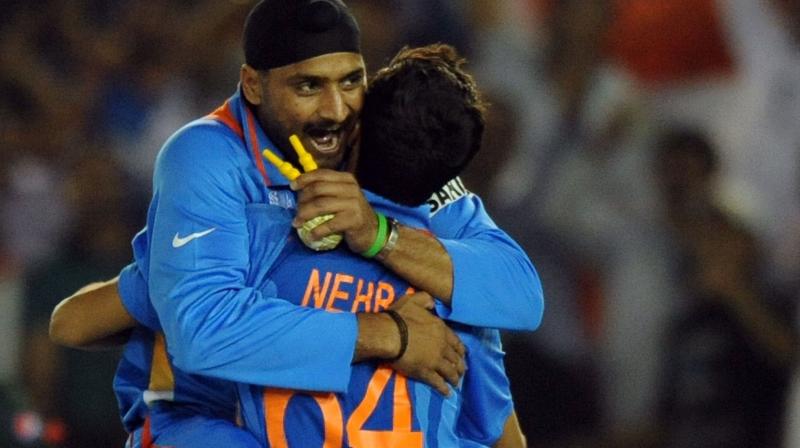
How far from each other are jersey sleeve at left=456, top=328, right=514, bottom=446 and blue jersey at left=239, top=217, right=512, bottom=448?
168 millimetres

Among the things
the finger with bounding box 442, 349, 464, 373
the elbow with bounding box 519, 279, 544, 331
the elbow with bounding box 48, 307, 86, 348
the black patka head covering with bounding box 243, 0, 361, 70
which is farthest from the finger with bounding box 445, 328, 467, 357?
the elbow with bounding box 48, 307, 86, 348

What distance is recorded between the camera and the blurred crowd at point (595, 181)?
17.8 feet

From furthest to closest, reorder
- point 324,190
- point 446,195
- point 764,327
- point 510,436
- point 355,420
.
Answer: point 764,327 → point 510,436 → point 446,195 → point 355,420 → point 324,190

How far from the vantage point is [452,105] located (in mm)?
2840

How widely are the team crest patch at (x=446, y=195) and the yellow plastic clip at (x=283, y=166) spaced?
1.08 feet

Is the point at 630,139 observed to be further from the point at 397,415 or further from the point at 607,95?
the point at 397,415

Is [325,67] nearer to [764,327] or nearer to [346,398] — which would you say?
[346,398]

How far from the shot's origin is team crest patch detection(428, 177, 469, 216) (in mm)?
3066

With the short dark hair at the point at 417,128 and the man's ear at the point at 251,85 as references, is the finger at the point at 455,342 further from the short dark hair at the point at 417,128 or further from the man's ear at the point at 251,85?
the man's ear at the point at 251,85

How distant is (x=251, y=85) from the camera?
2990 millimetres

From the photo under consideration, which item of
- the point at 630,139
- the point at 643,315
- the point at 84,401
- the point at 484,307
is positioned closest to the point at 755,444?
the point at 643,315

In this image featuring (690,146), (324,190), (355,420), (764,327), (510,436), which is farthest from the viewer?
(690,146)

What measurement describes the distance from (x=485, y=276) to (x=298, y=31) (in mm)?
577

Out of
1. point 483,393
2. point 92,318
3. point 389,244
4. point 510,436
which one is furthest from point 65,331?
point 510,436
